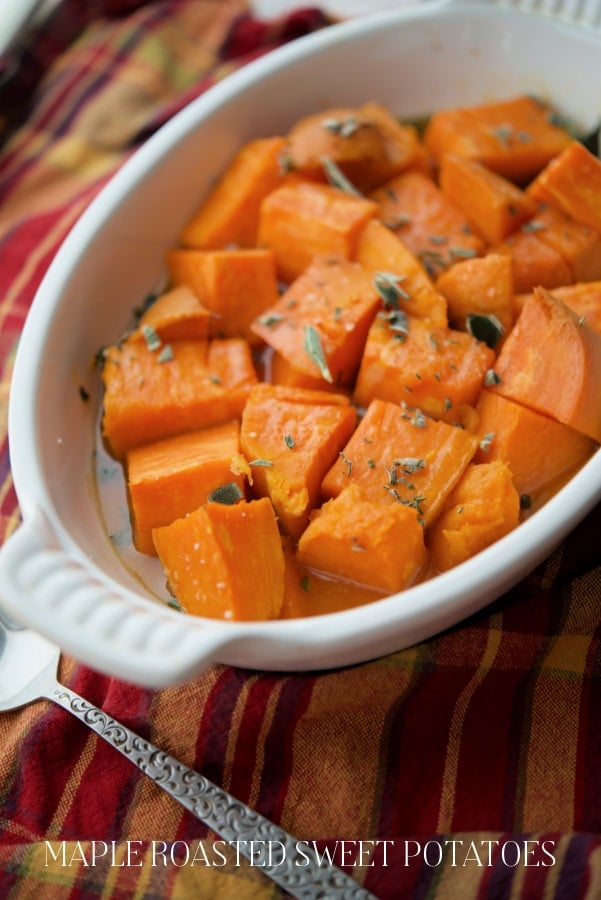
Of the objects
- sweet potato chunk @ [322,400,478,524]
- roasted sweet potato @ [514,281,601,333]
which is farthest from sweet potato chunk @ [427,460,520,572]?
roasted sweet potato @ [514,281,601,333]

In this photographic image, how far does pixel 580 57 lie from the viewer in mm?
2072

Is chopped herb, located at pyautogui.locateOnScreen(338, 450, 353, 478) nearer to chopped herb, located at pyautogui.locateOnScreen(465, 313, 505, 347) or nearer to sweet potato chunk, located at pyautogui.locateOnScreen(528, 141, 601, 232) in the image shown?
chopped herb, located at pyautogui.locateOnScreen(465, 313, 505, 347)

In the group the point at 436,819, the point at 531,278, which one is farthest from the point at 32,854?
the point at 531,278

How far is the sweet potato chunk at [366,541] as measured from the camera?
143cm

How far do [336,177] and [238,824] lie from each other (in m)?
→ 1.29

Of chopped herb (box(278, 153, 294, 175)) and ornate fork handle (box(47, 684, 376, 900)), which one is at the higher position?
chopped herb (box(278, 153, 294, 175))

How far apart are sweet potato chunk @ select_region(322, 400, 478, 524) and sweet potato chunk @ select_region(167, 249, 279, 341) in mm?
411

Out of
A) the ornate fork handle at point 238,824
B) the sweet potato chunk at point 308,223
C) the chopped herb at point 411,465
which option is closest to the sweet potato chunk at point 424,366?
the chopped herb at point 411,465

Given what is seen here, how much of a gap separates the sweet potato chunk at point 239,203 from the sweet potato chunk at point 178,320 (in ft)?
0.73

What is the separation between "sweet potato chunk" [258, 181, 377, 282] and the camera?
1.88 m

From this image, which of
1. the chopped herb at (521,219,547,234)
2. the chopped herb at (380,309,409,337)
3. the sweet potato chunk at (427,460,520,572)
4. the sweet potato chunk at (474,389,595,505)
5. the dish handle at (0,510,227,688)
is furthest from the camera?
the chopped herb at (521,219,547,234)

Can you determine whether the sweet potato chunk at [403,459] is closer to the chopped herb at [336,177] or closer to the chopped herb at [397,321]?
the chopped herb at [397,321]

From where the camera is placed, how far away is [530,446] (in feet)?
5.21

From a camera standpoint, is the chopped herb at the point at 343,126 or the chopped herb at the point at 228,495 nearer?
the chopped herb at the point at 228,495
